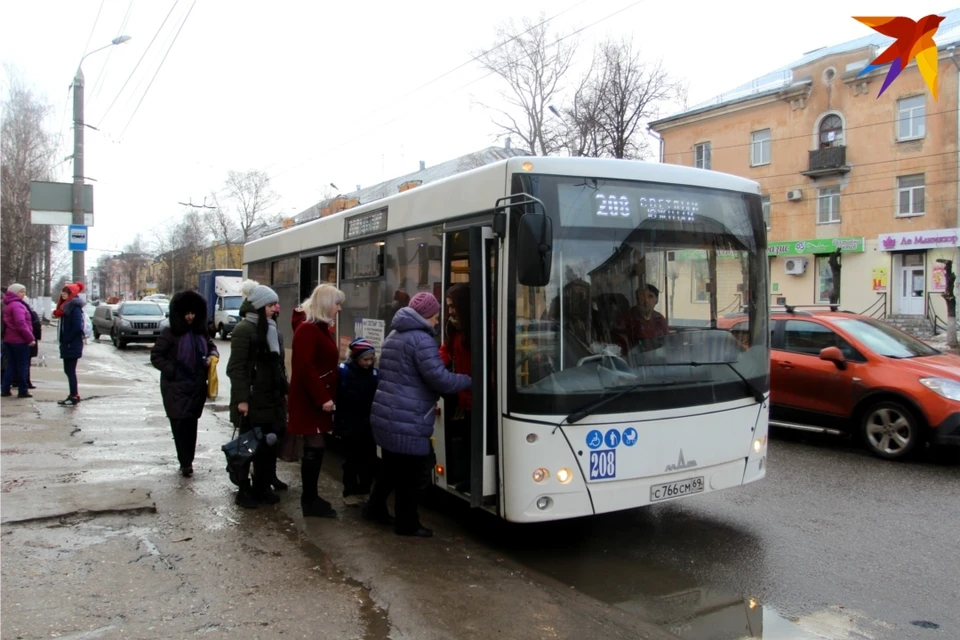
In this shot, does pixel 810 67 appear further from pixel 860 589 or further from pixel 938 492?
pixel 860 589

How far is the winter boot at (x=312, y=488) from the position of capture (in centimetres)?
571

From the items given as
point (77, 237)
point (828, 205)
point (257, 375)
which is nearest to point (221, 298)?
point (77, 237)

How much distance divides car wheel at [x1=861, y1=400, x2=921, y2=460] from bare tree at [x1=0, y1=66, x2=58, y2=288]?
121 ft

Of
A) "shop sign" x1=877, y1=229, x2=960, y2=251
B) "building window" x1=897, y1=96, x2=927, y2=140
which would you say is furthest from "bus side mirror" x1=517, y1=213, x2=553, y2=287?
"building window" x1=897, y1=96, x2=927, y2=140

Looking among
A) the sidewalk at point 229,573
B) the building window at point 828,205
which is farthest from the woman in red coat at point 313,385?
the building window at point 828,205

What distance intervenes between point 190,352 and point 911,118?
32947mm

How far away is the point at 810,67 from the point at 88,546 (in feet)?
120

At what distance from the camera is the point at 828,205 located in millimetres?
33875

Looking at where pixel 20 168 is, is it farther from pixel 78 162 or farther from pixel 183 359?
pixel 183 359

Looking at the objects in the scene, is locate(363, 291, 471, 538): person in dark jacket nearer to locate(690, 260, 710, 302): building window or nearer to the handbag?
the handbag

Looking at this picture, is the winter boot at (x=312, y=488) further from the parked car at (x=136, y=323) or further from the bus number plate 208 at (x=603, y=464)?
the parked car at (x=136, y=323)

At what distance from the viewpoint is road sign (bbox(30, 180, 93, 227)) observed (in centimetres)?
1642

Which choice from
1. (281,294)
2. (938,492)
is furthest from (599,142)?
(938,492)

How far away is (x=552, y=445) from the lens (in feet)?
15.4
